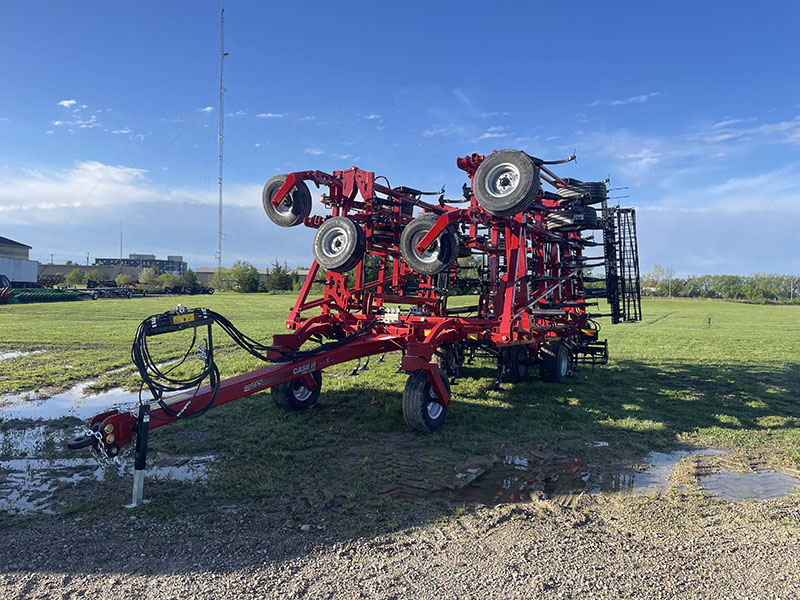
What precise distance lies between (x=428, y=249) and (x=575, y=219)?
3.98 metres

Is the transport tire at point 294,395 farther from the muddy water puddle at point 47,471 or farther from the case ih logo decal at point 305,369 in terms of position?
the muddy water puddle at point 47,471

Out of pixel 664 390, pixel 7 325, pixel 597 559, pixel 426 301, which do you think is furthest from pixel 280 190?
pixel 7 325

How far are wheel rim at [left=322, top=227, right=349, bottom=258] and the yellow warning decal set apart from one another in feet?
10.3

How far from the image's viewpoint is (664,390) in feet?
34.8

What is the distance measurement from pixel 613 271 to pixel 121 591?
11.5 metres

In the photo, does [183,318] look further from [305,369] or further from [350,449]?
[350,449]

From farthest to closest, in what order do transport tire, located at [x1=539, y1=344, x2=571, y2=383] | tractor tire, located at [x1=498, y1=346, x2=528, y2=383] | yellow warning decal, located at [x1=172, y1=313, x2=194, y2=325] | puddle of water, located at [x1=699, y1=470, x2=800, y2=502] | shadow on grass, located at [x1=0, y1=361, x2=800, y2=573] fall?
transport tire, located at [x1=539, y1=344, x2=571, y2=383]
tractor tire, located at [x1=498, y1=346, x2=528, y2=383]
puddle of water, located at [x1=699, y1=470, x2=800, y2=502]
yellow warning decal, located at [x1=172, y1=313, x2=194, y2=325]
shadow on grass, located at [x1=0, y1=361, x2=800, y2=573]

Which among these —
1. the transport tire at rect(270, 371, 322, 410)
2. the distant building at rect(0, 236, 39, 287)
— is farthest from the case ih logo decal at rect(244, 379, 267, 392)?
the distant building at rect(0, 236, 39, 287)

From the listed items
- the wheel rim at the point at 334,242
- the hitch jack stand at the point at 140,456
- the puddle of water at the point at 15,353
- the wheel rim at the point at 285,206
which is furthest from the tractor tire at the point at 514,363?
the puddle of water at the point at 15,353

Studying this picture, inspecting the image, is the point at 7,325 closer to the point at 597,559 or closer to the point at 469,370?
the point at 469,370

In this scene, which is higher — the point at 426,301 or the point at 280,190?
the point at 280,190

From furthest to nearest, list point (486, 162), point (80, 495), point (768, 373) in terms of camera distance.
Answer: point (768, 373), point (486, 162), point (80, 495)

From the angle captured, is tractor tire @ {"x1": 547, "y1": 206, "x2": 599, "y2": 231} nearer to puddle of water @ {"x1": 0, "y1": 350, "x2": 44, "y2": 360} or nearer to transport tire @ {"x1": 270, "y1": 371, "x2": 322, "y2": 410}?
transport tire @ {"x1": 270, "y1": 371, "x2": 322, "y2": 410}

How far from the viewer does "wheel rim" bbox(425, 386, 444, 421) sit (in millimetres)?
7258
